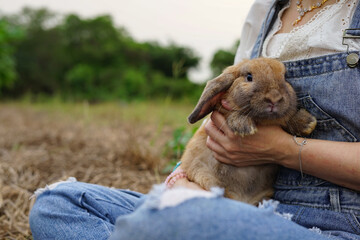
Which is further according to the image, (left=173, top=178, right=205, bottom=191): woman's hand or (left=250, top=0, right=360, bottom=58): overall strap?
(left=250, top=0, right=360, bottom=58): overall strap

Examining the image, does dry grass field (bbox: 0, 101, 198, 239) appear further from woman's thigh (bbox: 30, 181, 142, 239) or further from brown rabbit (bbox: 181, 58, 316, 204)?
brown rabbit (bbox: 181, 58, 316, 204)

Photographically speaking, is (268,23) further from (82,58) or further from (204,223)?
(82,58)

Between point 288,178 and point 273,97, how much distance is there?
0.49 metres

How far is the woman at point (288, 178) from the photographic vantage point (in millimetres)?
1309

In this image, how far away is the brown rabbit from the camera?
185 centimetres

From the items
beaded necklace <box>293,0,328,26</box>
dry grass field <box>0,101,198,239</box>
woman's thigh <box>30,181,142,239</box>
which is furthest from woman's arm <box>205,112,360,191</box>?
dry grass field <box>0,101,198,239</box>

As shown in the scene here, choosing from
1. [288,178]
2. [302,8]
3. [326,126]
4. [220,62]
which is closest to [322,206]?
[288,178]

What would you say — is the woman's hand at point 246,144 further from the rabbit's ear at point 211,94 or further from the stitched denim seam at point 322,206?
the stitched denim seam at point 322,206

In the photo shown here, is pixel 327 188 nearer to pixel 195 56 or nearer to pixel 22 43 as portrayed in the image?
pixel 195 56

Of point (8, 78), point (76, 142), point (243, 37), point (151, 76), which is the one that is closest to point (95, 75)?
point (151, 76)

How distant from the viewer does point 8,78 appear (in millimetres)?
11664

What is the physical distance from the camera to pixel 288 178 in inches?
77.9

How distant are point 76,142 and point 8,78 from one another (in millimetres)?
7930

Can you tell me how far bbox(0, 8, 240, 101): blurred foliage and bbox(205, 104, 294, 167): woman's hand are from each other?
1562 centimetres
